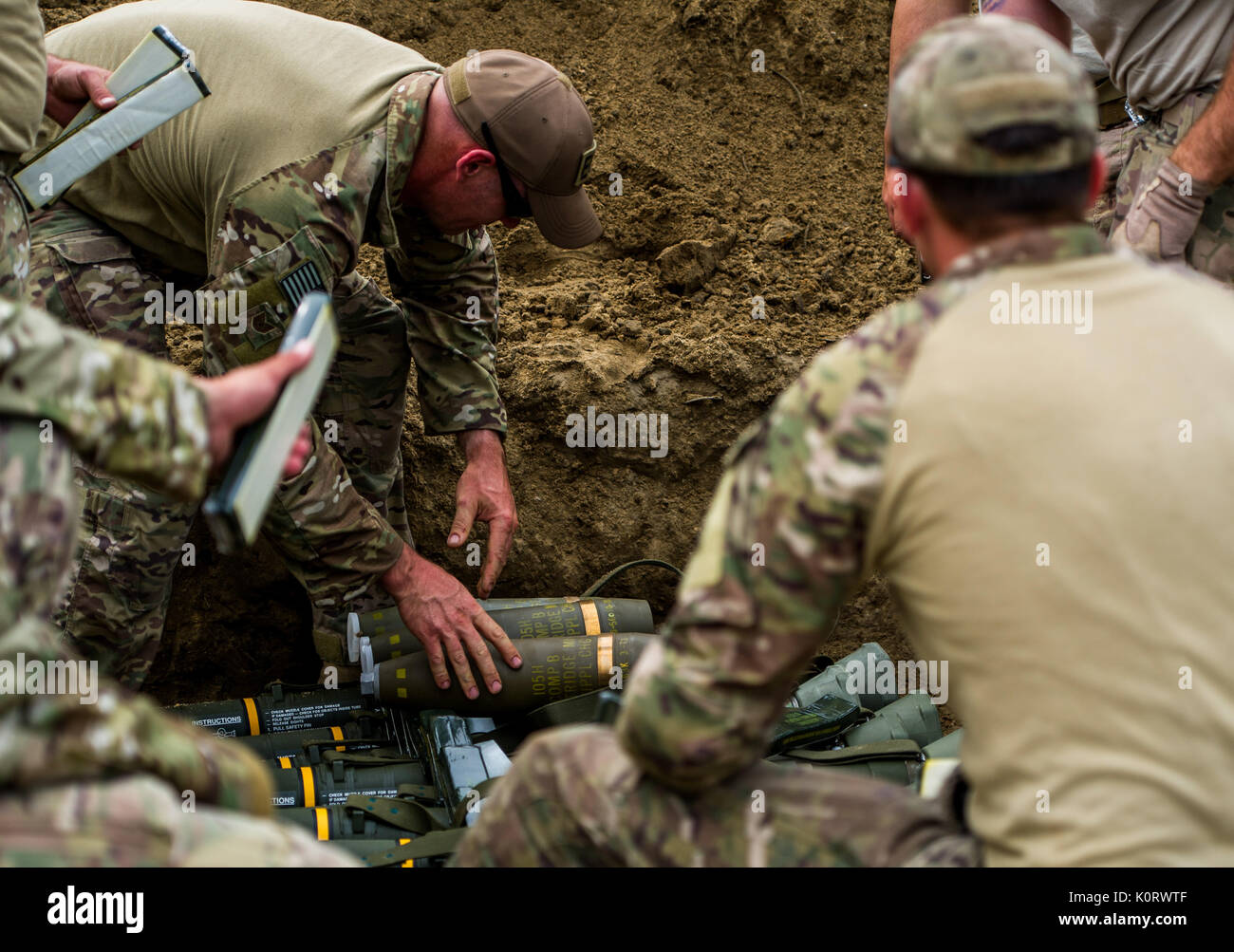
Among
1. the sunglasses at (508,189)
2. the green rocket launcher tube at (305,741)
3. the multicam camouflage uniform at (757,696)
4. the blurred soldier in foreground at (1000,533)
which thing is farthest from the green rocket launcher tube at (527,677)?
the blurred soldier in foreground at (1000,533)

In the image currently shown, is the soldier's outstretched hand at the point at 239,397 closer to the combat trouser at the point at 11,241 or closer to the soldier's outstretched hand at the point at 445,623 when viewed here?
the combat trouser at the point at 11,241

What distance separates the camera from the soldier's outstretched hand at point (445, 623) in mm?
3279

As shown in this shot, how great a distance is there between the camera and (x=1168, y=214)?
123 inches

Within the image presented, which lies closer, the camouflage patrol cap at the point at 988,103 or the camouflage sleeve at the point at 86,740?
the camouflage sleeve at the point at 86,740

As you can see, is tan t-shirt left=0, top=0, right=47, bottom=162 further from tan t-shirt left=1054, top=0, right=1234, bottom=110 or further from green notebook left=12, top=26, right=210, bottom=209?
tan t-shirt left=1054, top=0, right=1234, bottom=110

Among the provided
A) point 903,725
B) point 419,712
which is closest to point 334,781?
point 419,712

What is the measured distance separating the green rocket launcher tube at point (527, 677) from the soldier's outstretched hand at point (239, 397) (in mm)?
1579

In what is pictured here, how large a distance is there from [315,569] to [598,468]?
1260 mm

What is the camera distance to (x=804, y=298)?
4.82m

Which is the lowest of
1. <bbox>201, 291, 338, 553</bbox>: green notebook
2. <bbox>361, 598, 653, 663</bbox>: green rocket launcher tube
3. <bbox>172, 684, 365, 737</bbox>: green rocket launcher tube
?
<bbox>172, 684, 365, 737</bbox>: green rocket launcher tube

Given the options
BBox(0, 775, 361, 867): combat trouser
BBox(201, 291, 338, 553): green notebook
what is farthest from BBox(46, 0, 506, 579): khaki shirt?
BBox(0, 775, 361, 867): combat trouser

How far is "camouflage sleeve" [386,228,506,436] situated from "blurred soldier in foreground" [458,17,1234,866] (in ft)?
7.13

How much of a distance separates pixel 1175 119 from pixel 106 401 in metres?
2.70

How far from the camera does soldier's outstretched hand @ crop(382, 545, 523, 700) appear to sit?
129 inches
